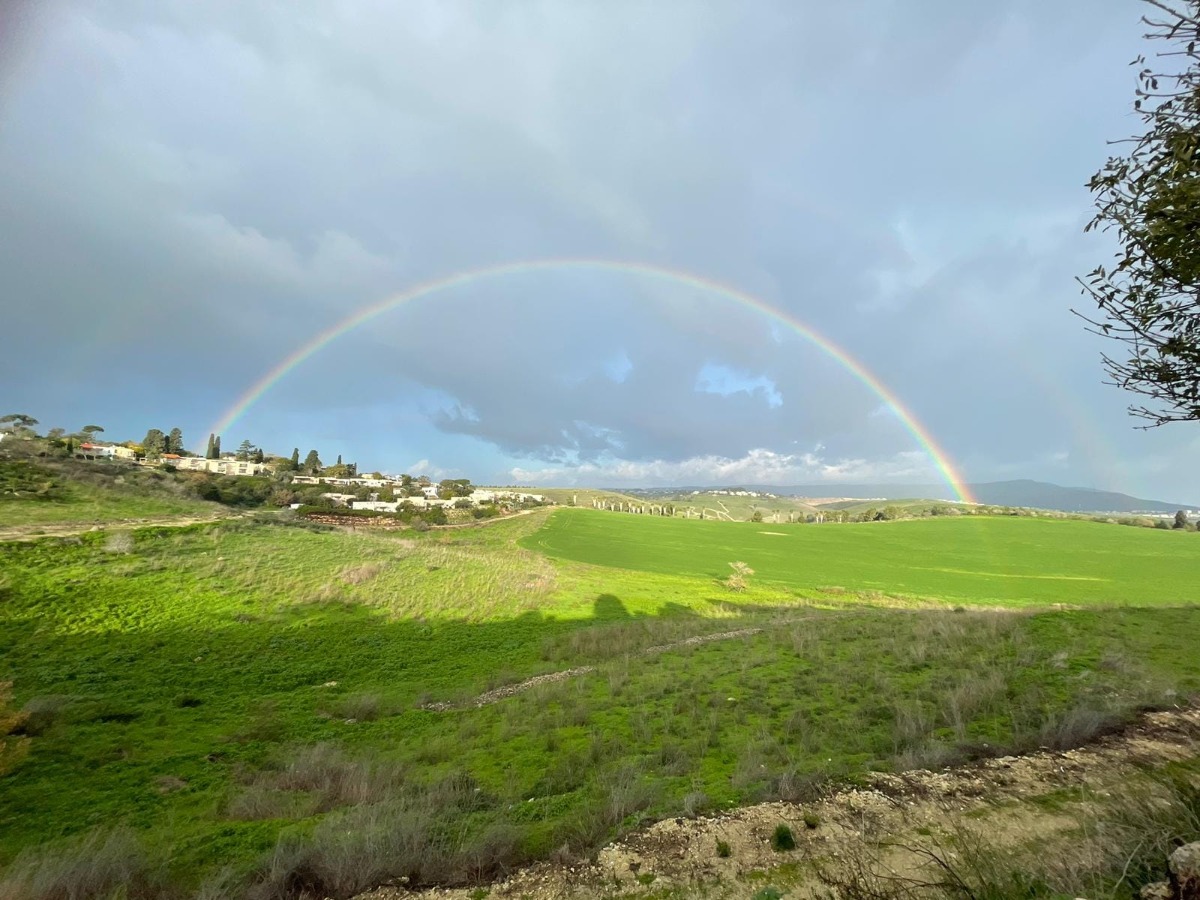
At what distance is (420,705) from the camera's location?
1520 cm

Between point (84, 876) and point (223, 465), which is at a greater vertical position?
point (223, 465)

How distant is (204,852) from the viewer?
20.3 feet

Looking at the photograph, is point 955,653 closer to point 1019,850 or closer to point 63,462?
point 1019,850

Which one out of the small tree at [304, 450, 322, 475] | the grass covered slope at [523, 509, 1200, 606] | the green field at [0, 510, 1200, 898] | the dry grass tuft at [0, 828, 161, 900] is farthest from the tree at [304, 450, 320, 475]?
the dry grass tuft at [0, 828, 161, 900]

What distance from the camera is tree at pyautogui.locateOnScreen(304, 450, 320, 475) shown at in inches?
4618

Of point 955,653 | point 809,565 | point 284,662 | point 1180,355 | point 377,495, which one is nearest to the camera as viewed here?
point 1180,355

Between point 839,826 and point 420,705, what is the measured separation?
518 inches

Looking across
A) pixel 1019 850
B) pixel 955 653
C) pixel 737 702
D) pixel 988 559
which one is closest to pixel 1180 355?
pixel 1019 850

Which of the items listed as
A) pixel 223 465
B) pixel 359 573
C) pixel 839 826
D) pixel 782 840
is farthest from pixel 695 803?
pixel 223 465

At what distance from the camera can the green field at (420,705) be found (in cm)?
634

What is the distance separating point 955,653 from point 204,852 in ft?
55.6

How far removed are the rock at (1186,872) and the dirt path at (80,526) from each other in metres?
34.3

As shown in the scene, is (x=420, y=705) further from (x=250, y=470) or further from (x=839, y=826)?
(x=250, y=470)

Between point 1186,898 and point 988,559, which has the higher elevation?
point 1186,898
